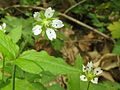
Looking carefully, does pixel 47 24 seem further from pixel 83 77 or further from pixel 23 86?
pixel 83 77

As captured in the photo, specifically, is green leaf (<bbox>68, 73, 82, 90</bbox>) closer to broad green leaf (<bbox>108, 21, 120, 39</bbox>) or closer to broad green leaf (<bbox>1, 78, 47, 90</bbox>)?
broad green leaf (<bbox>1, 78, 47, 90</bbox>)

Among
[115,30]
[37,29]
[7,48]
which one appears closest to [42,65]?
[7,48]

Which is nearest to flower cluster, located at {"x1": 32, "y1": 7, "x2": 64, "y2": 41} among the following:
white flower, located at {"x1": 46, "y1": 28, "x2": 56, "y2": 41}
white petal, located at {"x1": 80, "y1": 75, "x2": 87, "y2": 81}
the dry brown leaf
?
white flower, located at {"x1": 46, "y1": 28, "x2": 56, "y2": 41}

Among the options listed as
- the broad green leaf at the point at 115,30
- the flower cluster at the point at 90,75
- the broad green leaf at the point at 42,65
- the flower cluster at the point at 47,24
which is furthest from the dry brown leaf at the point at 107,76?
the broad green leaf at the point at 42,65

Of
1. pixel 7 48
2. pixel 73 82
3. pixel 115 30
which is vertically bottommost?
pixel 73 82

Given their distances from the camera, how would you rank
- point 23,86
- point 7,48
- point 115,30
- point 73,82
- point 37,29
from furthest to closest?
point 115,30
point 73,82
point 37,29
point 23,86
point 7,48

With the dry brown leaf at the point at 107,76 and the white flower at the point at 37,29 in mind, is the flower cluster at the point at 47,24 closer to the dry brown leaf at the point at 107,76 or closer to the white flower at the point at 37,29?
the white flower at the point at 37,29
